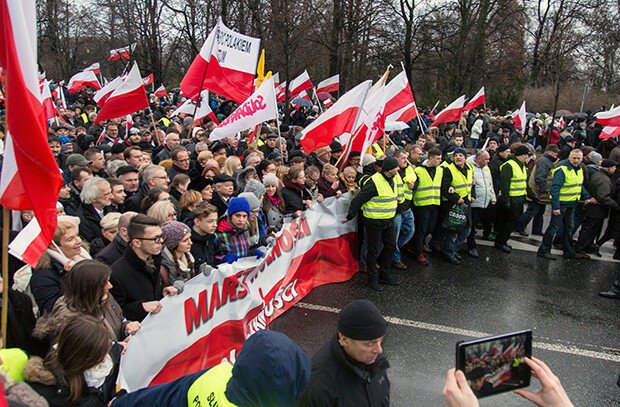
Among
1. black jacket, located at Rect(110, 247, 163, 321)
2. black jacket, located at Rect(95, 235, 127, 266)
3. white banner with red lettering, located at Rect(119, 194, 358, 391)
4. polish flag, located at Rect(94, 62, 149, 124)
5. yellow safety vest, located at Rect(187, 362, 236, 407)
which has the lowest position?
white banner with red lettering, located at Rect(119, 194, 358, 391)

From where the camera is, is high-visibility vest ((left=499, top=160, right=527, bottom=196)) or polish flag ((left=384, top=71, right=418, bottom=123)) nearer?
high-visibility vest ((left=499, top=160, right=527, bottom=196))

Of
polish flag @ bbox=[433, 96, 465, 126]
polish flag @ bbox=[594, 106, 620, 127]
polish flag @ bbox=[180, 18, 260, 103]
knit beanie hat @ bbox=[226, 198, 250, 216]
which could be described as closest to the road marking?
knit beanie hat @ bbox=[226, 198, 250, 216]

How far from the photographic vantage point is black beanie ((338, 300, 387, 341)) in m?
2.41

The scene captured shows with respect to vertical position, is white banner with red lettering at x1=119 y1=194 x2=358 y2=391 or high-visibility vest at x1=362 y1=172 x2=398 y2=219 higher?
high-visibility vest at x1=362 y1=172 x2=398 y2=219

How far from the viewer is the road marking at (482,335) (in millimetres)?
5324

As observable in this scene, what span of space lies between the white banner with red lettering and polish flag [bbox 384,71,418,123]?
292 cm

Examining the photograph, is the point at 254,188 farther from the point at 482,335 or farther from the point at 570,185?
the point at 570,185

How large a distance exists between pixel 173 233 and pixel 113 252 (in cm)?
48

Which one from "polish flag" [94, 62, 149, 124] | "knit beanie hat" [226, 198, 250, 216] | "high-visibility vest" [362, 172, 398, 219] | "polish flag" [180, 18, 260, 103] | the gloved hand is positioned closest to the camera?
the gloved hand

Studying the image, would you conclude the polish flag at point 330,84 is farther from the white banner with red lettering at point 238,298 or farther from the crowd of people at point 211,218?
the white banner with red lettering at point 238,298

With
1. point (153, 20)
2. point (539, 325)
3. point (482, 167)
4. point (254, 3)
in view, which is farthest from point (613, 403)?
point (153, 20)

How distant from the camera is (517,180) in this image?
8102mm

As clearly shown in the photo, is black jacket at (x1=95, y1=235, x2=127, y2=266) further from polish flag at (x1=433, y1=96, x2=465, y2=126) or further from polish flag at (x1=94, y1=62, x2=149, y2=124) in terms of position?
polish flag at (x1=433, y1=96, x2=465, y2=126)

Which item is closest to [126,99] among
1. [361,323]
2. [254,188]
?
[254,188]
